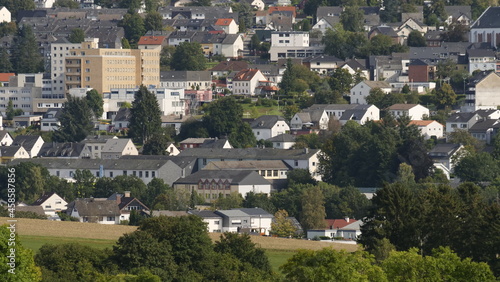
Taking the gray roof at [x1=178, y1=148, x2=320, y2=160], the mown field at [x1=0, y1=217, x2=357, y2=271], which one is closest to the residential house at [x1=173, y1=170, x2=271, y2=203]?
the gray roof at [x1=178, y1=148, x2=320, y2=160]

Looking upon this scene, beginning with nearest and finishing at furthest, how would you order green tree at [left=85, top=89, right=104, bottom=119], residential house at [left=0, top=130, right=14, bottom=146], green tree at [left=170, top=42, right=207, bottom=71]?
residential house at [left=0, top=130, right=14, bottom=146] → green tree at [left=85, top=89, right=104, bottom=119] → green tree at [left=170, top=42, right=207, bottom=71]

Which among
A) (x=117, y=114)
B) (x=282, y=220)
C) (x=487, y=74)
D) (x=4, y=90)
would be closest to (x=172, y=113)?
(x=117, y=114)

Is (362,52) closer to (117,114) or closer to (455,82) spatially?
(455,82)

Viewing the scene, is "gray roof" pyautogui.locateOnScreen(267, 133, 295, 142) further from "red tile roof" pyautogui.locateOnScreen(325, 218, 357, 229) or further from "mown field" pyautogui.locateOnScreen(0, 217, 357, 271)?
"mown field" pyautogui.locateOnScreen(0, 217, 357, 271)

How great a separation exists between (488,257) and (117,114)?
2582 inches

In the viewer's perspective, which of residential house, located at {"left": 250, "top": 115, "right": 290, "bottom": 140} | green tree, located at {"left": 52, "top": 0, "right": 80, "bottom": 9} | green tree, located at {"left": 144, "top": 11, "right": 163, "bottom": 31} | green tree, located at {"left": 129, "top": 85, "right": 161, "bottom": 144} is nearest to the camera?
residential house, located at {"left": 250, "top": 115, "right": 290, "bottom": 140}

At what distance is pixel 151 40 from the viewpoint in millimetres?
128375

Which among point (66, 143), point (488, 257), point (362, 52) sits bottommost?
point (488, 257)

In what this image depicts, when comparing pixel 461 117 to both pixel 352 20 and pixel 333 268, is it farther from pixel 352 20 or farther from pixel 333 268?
pixel 333 268

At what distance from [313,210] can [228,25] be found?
56.2 m

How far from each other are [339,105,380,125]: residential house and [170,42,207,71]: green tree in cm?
1779

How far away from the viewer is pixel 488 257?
4862cm

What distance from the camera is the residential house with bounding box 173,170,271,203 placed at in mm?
92625

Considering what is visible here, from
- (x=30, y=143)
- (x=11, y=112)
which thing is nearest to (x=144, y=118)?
(x=30, y=143)
